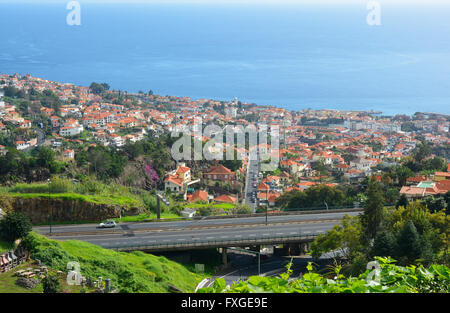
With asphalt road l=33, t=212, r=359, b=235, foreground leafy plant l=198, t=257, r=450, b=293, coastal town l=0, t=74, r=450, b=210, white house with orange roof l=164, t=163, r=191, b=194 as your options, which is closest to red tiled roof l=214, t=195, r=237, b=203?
coastal town l=0, t=74, r=450, b=210

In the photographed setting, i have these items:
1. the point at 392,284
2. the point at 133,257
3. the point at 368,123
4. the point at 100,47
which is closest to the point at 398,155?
the point at 368,123

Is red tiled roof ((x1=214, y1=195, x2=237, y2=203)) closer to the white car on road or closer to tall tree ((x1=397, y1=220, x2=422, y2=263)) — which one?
the white car on road

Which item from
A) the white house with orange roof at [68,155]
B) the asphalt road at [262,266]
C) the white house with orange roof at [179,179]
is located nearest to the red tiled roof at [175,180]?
the white house with orange roof at [179,179]

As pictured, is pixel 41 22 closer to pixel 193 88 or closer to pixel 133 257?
pixel 193 88

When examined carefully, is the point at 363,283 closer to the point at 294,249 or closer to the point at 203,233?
the point at 203,233

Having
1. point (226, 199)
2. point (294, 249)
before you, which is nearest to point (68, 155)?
point (226, 199)

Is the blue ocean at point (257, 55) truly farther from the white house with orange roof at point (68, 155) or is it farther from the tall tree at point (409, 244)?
the tall tree at point (409, 244)

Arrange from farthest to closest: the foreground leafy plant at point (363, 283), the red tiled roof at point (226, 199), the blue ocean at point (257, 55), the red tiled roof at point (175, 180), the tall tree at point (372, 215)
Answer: the blue ocean at point (257, 55)
the red tiled roof at point (226, 199)
the red tiled roof at point (175, 180)
the tall tree at point (372, 215)
the foreground leafy plant at point (363, 283)
